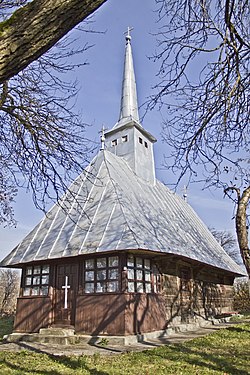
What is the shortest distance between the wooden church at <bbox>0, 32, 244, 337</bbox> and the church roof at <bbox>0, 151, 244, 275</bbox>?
0.12ft

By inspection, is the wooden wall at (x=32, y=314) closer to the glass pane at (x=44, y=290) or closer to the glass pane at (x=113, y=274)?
the glass pane at (x=44, y=290)

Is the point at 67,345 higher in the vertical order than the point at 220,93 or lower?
lower

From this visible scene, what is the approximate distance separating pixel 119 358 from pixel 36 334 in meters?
4.39

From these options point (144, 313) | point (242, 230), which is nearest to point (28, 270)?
point (144, 313)

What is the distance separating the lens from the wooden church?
1032 cm

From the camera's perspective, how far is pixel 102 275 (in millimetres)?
10773

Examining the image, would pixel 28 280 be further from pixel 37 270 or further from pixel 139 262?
pixel 139 262

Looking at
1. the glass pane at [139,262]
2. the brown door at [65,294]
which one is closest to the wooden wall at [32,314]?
the brown door at [65,294]

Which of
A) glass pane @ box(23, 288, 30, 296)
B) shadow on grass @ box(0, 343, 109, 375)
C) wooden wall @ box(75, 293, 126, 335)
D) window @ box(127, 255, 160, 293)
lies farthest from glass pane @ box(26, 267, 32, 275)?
shadow on grass @ box(0, 343, 109, 375)

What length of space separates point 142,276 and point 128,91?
37.7ft

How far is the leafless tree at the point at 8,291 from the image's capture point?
29788 millimetres

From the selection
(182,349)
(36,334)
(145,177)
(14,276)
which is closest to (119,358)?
(182,349)

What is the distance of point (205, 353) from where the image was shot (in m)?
8.05

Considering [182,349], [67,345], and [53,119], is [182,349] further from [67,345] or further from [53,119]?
[53,119]
